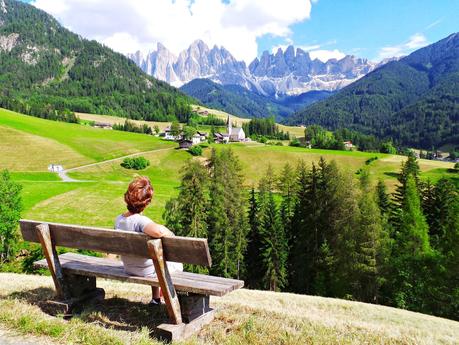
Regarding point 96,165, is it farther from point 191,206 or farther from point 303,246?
point 303,246

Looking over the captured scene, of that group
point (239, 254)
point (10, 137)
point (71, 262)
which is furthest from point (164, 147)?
point (71, 262)

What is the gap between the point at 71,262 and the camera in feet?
29.9

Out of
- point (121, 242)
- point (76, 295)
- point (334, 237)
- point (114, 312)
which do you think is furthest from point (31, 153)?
point (121, 242)

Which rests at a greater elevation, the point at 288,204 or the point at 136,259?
the point at 136,259

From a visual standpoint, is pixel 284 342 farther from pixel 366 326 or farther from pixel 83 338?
pixel 83 338

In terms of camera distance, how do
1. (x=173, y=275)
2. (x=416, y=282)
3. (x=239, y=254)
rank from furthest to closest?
(x=239, y=254), (x=416, y=282), (x=173, y=275)

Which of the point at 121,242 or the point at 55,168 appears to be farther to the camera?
the point at 55,168

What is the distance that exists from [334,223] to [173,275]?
38.6m

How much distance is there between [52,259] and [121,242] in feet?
7.89

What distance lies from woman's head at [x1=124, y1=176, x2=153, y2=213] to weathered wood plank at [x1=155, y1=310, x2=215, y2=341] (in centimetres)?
232

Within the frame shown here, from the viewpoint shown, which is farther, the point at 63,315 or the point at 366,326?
the point at 366,326

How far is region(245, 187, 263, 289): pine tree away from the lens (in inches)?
2068

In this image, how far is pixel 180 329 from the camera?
285 inches

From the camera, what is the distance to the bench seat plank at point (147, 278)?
7320 mm
